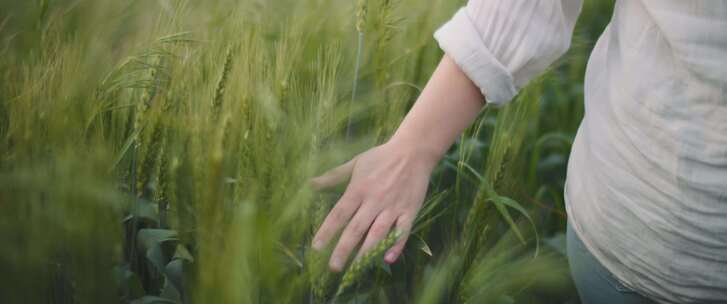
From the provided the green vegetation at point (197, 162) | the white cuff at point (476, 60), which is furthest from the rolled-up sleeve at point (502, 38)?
the green vegetation at point (197, 162)

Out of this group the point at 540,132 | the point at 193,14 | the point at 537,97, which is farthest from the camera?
the point at 540,132

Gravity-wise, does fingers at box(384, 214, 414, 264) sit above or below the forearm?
below

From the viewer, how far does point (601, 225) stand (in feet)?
2.17

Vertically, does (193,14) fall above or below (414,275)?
above

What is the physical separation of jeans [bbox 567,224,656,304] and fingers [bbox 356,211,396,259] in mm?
243

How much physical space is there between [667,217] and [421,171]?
20cm

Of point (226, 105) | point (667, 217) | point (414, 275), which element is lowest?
point (414, 275)

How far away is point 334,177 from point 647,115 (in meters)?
0.26

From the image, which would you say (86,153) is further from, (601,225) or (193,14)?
(601,225)

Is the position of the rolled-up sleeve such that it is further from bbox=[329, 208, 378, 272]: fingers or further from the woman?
bbox=[329, 208, 378, 272]: fingers

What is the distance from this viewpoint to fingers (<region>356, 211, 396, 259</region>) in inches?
22.2

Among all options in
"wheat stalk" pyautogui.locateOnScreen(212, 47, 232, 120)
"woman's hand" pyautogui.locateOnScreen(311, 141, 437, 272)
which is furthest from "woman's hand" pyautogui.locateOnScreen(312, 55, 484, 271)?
"wheat stalk" pyautogui.locateOnScreen(212, 47, 232, 120)

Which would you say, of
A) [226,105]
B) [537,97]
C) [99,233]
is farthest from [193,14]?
[537,97]

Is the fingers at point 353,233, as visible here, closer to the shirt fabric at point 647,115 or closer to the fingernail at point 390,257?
the fingernail at point 390,257
